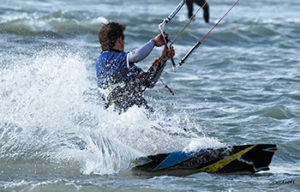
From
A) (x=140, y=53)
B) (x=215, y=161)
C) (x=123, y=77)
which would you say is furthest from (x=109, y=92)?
(x=215, y=161)

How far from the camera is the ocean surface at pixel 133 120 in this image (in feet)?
20.1

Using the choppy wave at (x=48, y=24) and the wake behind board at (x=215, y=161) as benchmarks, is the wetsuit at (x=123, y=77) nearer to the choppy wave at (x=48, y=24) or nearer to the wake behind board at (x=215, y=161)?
the wake behind board at (x=215, y=161)

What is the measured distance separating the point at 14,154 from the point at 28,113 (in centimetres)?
56

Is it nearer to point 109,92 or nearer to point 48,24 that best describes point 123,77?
point 109,92

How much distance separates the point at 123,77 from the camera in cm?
649

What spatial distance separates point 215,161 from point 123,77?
4.73ft

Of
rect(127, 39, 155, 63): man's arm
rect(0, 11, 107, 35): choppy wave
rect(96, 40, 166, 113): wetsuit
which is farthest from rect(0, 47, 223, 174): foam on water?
rect(0, 11, 107, 35): choppy wave

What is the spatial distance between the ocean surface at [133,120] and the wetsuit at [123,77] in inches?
6.3

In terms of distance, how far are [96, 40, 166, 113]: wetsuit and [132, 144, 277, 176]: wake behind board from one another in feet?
2.42

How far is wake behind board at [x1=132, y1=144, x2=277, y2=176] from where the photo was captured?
20.9ft

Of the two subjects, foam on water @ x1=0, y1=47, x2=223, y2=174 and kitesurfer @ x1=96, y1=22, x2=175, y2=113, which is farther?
foam on water @ x1=0, y1=47, x2=223, y2=174

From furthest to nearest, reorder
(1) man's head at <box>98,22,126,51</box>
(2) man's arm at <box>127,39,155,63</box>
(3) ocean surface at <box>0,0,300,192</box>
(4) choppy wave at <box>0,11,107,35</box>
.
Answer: (4) choppy wave at <box>0,11,107,35</box>
(1) man's head at <box>98,22,126,51</box>
(2) man's arm at <box>127,39,155,63</box>
(3) ocean surface at <box>0,0,300,192</box>

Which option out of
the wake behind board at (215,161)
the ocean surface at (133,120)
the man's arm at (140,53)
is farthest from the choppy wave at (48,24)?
the wake behind board at (215,161)

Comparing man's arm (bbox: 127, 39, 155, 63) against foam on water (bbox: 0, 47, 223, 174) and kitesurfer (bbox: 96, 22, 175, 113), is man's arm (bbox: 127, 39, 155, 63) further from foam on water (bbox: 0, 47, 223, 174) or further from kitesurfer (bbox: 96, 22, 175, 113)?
foam on water (bbox: 0, 47, 223, 174)
